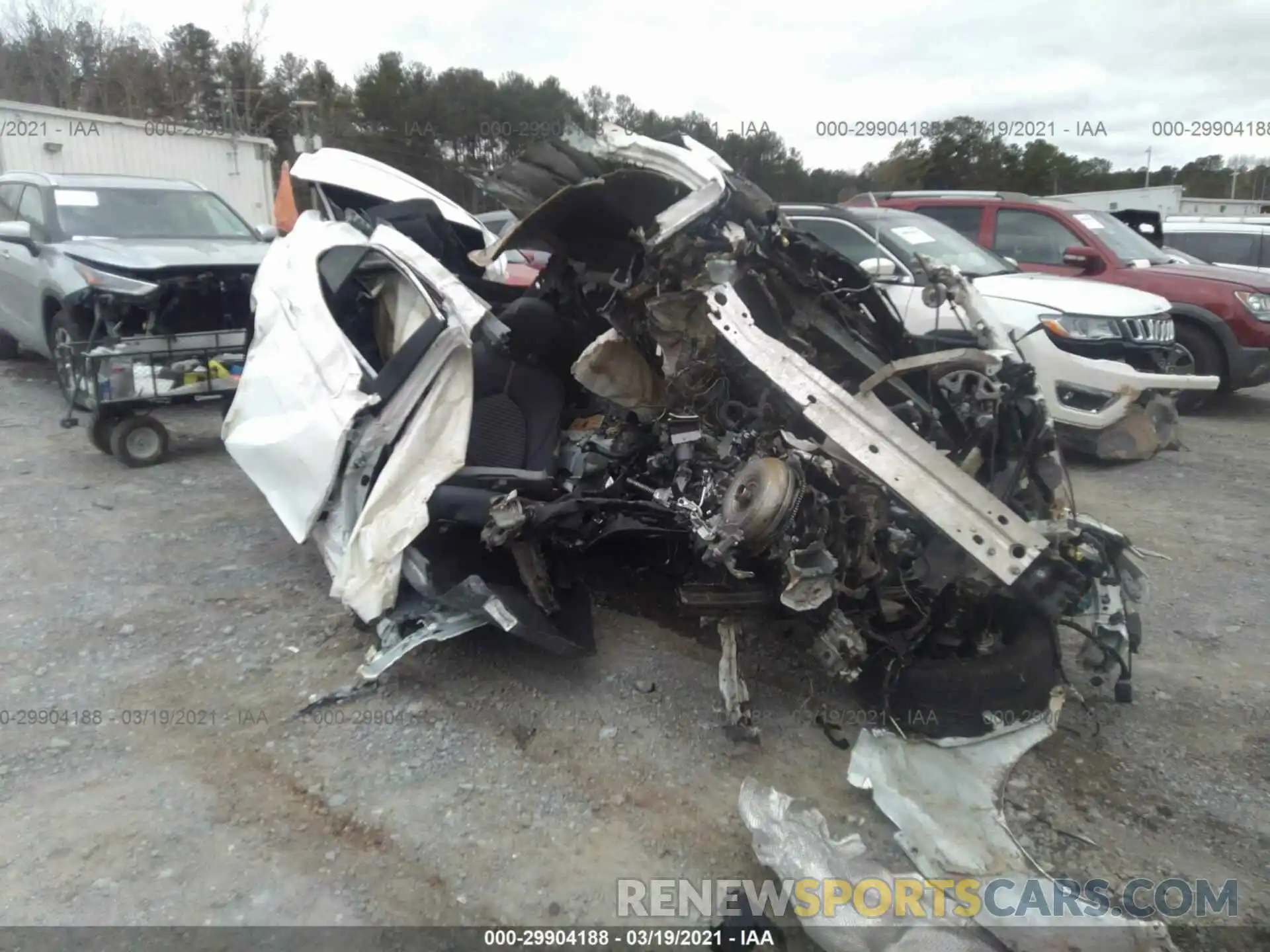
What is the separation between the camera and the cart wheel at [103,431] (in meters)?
6.26

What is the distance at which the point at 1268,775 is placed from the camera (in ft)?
10.3

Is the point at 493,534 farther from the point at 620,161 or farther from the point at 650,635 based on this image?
the point at 620,161

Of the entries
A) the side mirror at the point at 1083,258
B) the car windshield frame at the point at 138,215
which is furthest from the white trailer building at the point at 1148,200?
the car windshield frame at the point at 138,215

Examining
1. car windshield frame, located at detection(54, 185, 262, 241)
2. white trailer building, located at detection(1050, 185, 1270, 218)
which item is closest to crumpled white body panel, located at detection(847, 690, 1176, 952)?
car windshield frame, located at detection(54, 185, 262, 241)

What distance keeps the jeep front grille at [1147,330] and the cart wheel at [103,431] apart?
23.3ft

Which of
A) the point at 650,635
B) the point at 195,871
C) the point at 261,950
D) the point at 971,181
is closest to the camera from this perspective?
the point at 261,950

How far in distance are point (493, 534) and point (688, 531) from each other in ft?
2.51

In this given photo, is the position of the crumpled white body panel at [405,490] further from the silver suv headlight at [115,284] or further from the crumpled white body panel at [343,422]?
the silver suv headlight at [115,284]

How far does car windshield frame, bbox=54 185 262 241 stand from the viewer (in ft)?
23.7

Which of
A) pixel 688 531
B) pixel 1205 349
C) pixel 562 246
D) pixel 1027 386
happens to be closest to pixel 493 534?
pixel 688 531

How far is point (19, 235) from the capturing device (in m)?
7.09

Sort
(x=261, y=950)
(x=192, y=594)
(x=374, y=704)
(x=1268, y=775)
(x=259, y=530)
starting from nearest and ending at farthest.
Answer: (x=261, y=950), (x=1268, y=775), (x=374, y=704), (x=192, y=594), (x=259, y=530)

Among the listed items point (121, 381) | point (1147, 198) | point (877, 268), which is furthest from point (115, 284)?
point (1147, 198)

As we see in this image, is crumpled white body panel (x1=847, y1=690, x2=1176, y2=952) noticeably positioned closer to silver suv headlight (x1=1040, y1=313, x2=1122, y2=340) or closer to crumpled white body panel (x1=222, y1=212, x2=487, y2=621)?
crumpled white body panel (x1=222, y1=212, x2=487, y2=621)
